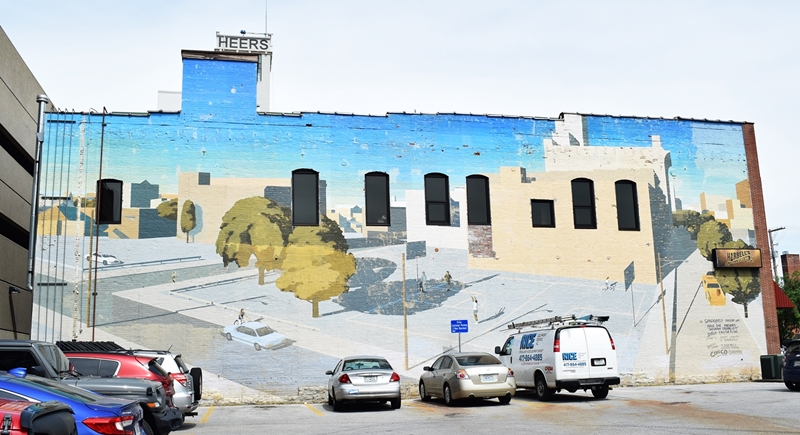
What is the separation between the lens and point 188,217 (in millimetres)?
24047

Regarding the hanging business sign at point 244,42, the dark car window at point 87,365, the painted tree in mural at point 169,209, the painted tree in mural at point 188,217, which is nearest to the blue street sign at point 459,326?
the painted tree in mural at point 188,217

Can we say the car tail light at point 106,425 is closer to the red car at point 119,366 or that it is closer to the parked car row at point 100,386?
the parked car row at point 100,386

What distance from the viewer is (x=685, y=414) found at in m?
15.2

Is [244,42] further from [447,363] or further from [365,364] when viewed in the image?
[447,363]

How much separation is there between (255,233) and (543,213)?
10426mm

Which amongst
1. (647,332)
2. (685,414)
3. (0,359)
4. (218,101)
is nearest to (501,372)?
(685,414)

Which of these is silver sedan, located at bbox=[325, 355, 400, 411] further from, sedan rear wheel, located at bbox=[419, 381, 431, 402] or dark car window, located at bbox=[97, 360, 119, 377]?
dark car window, located at bbox=[97, 360, 119, 377]

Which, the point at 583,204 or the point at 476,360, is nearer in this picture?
the point at 476,360

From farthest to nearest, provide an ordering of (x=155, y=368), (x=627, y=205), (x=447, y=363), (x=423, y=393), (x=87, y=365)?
(x=627, y=205)
(x=423, y=393)
(x=447, y=363)
(x=155, y=368)
(x=87, y=365)

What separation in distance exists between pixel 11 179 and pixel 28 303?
395 centimetres

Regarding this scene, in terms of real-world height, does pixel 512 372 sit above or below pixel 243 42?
below

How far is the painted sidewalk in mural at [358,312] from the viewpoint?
23.2 meters

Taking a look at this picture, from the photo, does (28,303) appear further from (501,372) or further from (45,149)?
(501,372)

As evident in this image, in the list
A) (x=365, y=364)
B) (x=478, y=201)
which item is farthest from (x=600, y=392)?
(x=478, y=201)
